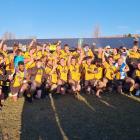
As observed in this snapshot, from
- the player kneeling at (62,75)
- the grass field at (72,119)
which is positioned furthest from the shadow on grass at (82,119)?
the player kneeling at (62,75)

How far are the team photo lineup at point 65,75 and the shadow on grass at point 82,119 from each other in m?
0.78

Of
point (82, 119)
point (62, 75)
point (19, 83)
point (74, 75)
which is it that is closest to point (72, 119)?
point (82, 119)

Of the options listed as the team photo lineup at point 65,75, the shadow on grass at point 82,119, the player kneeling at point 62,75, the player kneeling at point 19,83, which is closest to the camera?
the shadow on grass at point 82,119

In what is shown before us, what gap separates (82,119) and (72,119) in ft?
0.79

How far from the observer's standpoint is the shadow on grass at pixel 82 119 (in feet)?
24.4

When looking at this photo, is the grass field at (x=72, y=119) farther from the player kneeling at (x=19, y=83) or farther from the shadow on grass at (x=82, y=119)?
the player kneeling at (x=19, y=83)

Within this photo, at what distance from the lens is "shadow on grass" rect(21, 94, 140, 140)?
7.44m

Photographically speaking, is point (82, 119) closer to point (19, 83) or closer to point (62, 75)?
point (19, 83)

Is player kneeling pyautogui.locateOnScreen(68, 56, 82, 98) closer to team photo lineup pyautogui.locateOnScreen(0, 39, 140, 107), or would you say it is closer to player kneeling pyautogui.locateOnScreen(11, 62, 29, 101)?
team photo lineup pyautogui.locateOnScreen(0, 39, 140, 107)

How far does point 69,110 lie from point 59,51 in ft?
15.2

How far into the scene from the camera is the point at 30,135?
7422mm

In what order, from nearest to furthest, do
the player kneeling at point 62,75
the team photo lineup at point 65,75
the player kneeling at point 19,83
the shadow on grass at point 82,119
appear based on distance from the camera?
the shadow on grass at point 82,119, the player kneeling at point 19,83, the team photo lineup at point 65,75, the player kneeling at point 62,75

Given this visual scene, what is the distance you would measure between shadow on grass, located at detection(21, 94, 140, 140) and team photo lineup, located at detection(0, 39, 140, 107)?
0.78 m

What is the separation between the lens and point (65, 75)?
43.2 feet
